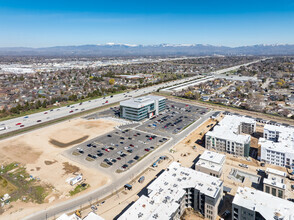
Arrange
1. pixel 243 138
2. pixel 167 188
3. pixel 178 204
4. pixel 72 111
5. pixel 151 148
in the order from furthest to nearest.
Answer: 1. pixel 72 111
2. pixel 151 148
3. pixel 243 138
4. pixel 167 188
5. pixel 178 204

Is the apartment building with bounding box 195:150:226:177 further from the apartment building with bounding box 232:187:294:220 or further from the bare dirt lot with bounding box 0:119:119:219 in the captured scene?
the bare dirt lot with bounding box 0:119:119:219

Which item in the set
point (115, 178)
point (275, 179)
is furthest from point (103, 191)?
point (275, 179)

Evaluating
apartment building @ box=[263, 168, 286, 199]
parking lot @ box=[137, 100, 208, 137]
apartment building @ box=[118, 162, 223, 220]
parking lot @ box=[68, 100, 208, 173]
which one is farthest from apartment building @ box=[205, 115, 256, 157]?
apartment building @ box=[118, 162, 223, 220]

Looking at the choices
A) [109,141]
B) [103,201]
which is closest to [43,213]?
[103,201]

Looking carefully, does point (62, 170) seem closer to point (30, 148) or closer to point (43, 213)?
point (43, 213)

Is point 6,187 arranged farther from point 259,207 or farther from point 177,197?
point 259,207

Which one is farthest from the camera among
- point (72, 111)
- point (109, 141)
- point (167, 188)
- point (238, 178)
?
point (72, 111)
